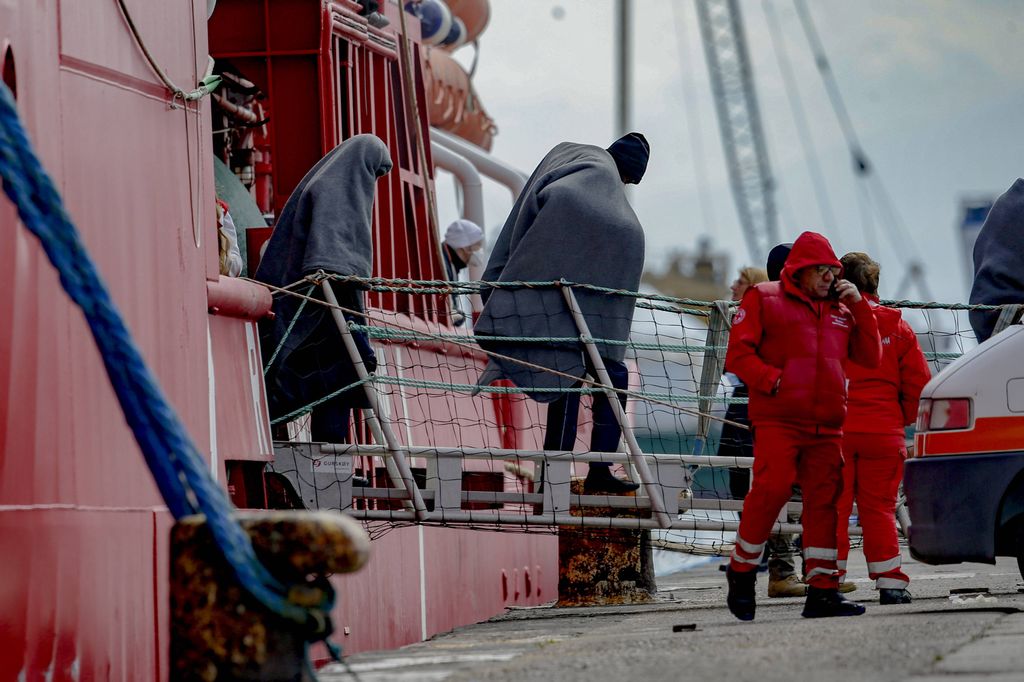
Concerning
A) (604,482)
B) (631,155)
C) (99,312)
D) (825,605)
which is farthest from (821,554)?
(99,312)

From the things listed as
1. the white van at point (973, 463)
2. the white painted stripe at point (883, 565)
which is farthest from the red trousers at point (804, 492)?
the white painted stripe at point (883, 565)

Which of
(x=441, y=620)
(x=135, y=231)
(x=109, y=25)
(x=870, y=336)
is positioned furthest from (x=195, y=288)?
(x=441, y=620)

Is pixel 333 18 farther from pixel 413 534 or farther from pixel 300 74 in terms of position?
pixel 413 534

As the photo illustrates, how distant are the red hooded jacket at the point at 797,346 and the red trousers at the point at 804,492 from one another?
0.08 metres

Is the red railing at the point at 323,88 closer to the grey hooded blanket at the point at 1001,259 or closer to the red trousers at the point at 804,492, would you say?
the grey hooded blanket at the point at 1001,259

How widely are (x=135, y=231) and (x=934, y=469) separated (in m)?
3.47

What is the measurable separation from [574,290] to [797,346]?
5.33 ft

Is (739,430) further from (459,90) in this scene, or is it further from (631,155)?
(459,90)

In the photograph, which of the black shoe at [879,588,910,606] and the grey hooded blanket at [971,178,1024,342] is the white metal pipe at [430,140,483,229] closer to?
the grey hooded blanket at [971,178,1024,342]

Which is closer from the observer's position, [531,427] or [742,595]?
[742,595]

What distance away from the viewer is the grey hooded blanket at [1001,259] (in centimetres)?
881

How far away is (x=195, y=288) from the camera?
655 centimetres

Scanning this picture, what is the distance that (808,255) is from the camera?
21.9 ft

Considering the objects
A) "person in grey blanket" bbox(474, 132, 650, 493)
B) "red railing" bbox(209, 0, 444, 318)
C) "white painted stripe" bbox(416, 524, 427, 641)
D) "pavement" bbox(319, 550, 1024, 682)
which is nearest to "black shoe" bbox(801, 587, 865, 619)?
"pavement" bbox(319, 550, 1024, 682)
